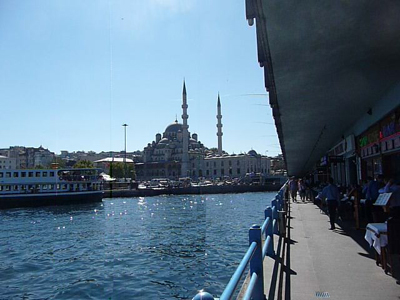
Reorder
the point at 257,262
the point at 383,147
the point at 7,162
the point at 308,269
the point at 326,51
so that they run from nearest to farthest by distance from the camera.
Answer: the point at 257,262 < the point at 308,269 < the point at 326,51 < the point at 383,147 < the point at 7,162

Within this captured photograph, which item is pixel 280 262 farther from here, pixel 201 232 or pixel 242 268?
pixel 201 232

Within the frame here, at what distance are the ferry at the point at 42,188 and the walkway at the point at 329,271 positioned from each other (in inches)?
1841

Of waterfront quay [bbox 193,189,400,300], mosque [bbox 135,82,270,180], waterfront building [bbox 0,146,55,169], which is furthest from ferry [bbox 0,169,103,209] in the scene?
waterfront building [bbox 0,146,55,169]

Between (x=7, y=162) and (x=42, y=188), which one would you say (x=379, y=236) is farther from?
(x=7, y=162)

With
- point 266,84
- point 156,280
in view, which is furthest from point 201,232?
point 266,84

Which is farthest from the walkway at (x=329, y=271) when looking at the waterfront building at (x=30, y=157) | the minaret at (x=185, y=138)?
the waterfront building at (x=30, y=157)

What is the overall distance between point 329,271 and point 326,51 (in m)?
3.63

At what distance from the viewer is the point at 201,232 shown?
20.0m

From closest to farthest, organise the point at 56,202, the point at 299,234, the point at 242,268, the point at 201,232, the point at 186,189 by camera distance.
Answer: the point at 242,268, the point at 299,234, the point at 201,232, the point at 56,202, the point at 186,189

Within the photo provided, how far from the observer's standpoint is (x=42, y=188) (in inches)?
2066

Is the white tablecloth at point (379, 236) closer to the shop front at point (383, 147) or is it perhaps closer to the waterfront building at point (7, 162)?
the shop front at point (383, 147)

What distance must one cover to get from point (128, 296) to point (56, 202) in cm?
4446

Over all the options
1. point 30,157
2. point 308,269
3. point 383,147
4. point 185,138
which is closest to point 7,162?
point 30,157

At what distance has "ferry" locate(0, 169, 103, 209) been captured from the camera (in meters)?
48.3
